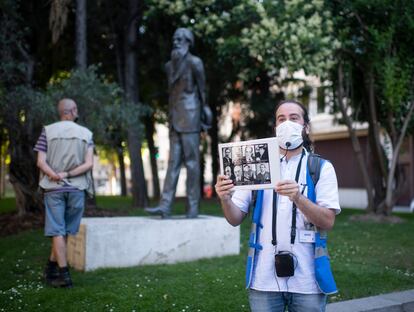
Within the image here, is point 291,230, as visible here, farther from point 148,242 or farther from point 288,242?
point 148,242

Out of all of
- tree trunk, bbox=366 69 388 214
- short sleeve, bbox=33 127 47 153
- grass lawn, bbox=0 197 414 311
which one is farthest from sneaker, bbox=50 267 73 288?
tree trunk, bbox=366 69 388 214

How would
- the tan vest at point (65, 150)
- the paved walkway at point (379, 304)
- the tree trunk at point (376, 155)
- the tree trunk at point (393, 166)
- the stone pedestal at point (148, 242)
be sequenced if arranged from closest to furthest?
Result: the paved walkway at point (379, 304) → the tan vest at point (65, 150) → the stone pedestal at point (148, 242) → the tree trunk at point (393, 166) → the tree trunk at point (376, 155)

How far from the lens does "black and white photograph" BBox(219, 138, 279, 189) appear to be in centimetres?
Result: 279

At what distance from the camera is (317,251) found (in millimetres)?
2871

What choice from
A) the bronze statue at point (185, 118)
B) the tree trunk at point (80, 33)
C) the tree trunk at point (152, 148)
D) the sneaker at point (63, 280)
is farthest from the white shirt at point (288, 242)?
the tree trunk at point (152, 148)

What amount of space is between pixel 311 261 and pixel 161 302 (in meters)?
2.98

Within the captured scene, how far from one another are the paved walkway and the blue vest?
2644 millimetres

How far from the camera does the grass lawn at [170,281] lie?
213 inches

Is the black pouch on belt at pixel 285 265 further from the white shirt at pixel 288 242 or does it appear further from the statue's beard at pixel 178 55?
the statue's beard at pixel 178 55

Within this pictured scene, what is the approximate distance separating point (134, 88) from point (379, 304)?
43.8 ft

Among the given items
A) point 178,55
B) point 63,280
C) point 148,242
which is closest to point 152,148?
point 178,55

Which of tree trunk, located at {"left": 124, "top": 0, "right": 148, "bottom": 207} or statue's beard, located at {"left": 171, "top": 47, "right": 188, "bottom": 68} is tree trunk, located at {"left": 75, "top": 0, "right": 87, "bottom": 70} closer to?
tree trunk, located at {"left": 124, "top": 0, "right": 148, "bottom": 207}

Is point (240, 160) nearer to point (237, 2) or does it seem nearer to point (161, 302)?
point (161, 302)

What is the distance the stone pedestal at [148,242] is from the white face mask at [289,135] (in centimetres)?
486
